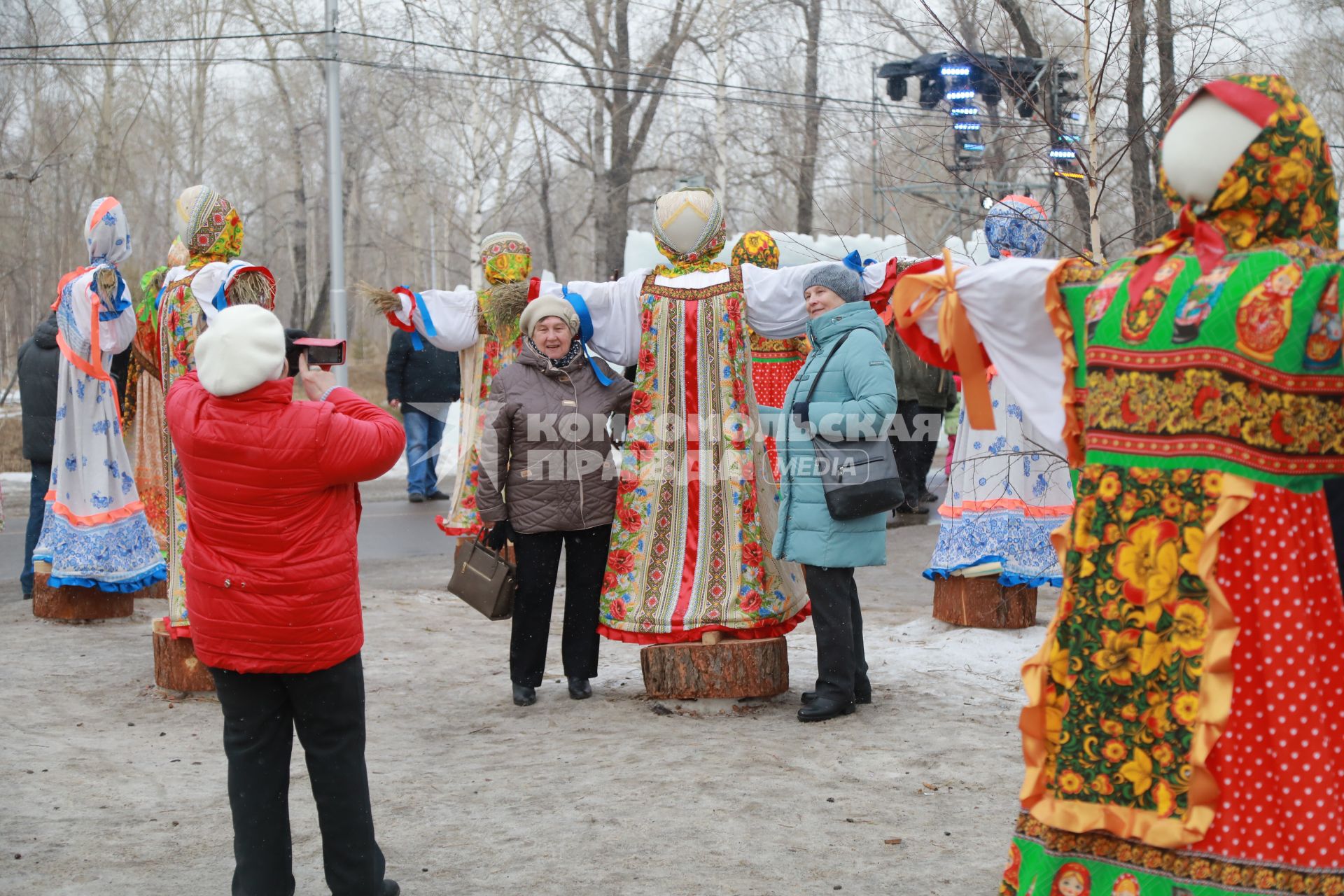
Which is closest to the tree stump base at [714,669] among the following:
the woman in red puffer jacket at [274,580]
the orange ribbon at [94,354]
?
the woman in red puffer jacket at [274,580]

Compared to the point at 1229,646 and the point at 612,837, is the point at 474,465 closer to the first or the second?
the point at 612,837

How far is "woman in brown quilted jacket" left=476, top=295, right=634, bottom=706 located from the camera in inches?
213

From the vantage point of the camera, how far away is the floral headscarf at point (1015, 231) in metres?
6.30

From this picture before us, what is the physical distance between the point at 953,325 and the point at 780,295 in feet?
7.81

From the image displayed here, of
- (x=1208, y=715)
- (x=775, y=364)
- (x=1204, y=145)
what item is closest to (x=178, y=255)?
(x=775, y=364)

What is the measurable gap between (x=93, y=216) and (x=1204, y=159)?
205 inches

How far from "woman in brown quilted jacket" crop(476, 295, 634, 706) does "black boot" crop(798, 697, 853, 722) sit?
99cm

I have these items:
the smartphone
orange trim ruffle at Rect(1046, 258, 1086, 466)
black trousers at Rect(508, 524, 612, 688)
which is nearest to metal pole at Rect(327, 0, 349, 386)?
black trousers at Rect(508, 524, 612, 688)

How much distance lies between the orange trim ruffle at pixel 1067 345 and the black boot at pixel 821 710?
2422mm

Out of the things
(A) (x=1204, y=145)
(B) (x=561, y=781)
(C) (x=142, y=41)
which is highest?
(C) (x=142, y=41)

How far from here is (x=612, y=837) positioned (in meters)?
3.87

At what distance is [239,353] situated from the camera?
3.17 meters

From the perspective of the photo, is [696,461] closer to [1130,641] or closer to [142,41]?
[1130,641]

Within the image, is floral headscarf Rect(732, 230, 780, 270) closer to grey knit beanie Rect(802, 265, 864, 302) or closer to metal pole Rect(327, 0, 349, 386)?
grey knit beanie Rect(802, 265, 864, 302)
